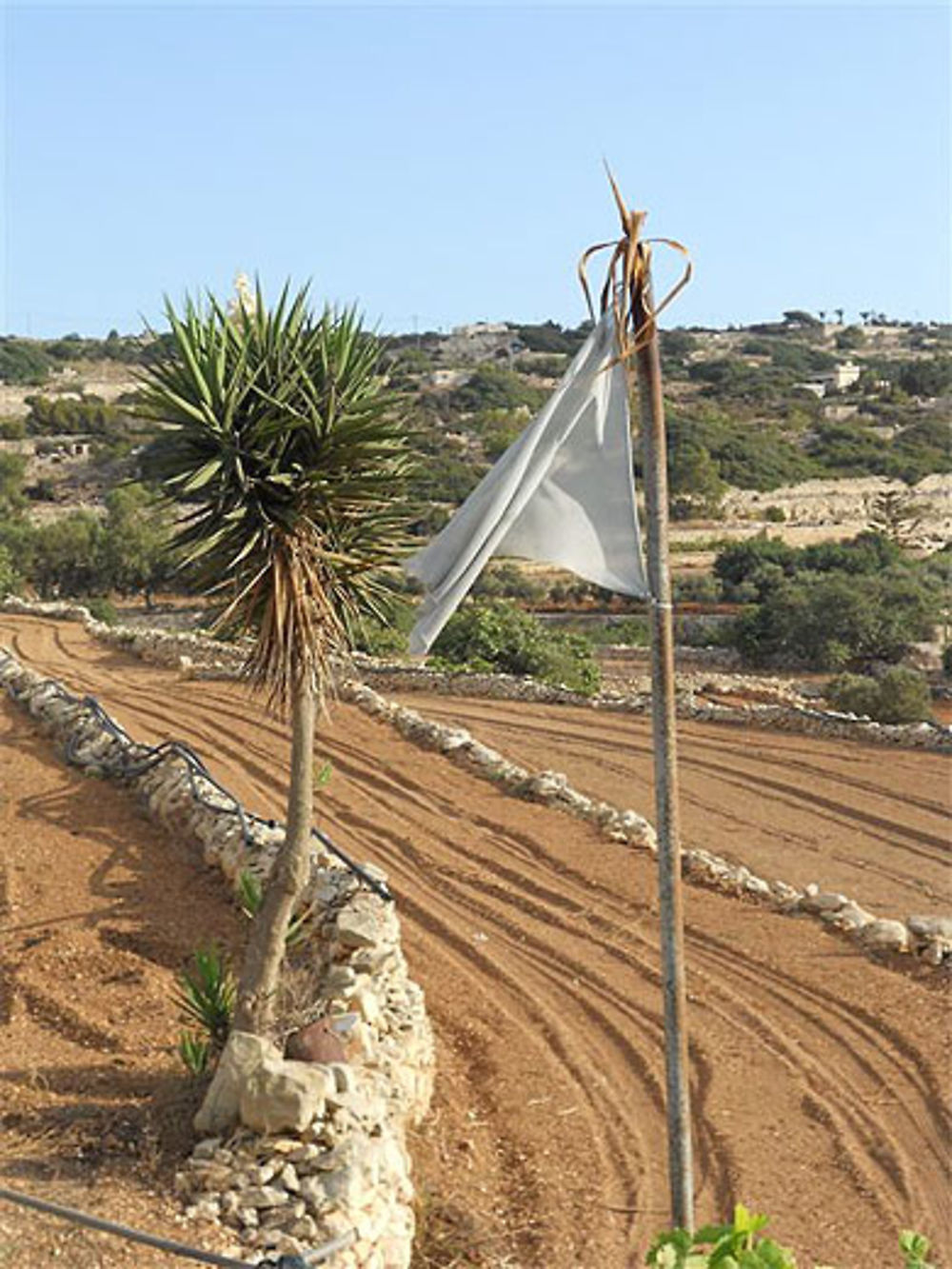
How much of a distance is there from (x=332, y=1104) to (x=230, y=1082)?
449mm

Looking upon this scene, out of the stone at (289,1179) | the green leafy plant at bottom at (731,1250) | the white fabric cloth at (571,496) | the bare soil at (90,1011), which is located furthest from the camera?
the stone at (289,1179)

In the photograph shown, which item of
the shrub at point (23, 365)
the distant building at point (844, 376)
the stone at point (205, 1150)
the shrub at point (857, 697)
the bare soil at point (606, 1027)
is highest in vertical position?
the distant building at point (844, 376)

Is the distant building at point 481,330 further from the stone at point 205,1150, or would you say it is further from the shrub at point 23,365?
the stone at point 205,1150

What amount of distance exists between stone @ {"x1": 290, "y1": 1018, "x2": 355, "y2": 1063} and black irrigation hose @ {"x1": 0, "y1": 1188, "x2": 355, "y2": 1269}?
1.08 meters

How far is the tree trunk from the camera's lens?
667 cm

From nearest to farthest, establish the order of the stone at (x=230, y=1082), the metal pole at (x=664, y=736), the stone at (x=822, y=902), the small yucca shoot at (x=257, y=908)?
the metal pole at (x=664, y=736) → the stone at (x=230, y=1082) → the small yucca shoot at (x=257, y=908) → the stone at (x=822, y=902)

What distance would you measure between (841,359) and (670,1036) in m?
119

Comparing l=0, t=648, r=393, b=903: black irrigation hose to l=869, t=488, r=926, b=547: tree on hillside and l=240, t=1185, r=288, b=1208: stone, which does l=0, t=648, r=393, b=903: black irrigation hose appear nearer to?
l=240, t=1185, r=288, b=1208: stone

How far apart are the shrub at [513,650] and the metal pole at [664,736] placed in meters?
17.1

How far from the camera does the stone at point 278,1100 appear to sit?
5.80m

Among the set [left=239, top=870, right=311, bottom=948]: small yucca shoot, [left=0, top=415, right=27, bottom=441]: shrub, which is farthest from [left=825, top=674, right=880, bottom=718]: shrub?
[left=0, top=415, right=27, bottom=441]: shrub

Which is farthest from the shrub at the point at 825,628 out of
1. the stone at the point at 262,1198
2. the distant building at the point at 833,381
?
the distant building at the point at 833,381

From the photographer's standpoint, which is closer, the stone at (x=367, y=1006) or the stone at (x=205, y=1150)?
the stone at (x=205, y=1150)

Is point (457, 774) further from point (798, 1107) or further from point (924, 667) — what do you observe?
point (924, 667)
